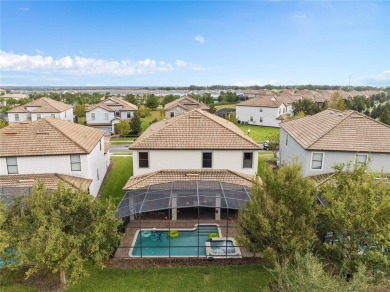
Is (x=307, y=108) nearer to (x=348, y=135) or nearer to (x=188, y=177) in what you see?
(x=348, y=135)

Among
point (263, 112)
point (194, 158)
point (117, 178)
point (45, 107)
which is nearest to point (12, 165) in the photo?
point (117, 178)

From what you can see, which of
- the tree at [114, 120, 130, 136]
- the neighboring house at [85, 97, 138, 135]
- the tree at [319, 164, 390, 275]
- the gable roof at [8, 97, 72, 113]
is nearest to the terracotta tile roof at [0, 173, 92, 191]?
the tree at [319, 164, 390, 275]

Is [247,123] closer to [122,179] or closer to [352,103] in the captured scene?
[352,103]

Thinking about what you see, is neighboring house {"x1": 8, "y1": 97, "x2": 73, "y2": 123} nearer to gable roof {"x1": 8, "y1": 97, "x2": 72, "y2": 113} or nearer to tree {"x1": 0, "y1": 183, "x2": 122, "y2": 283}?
gable roof {"x1": 8, "y1": 97, "x2": 72, "y2": 113}

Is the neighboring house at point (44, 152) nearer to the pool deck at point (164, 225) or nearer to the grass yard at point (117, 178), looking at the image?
the grass yard at point (117, 178)

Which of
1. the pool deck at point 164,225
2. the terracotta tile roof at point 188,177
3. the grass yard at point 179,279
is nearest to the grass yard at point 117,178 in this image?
the terracotta tile roof at point 188,177
